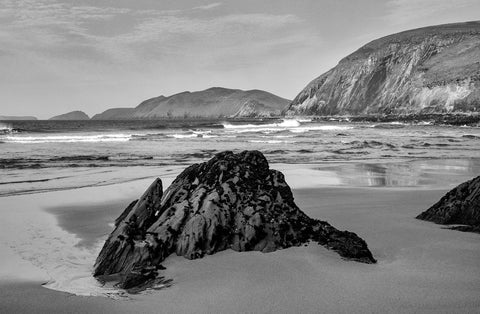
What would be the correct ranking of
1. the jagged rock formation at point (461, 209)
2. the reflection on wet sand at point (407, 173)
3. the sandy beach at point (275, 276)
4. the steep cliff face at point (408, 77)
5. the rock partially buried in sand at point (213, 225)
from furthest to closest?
the steep cliff face at point (408, 77), the reflection on wet sand at point (407, 173), the jagged rock formation at point (461, 209), the rock partially buried in sand at point (213, 225), the sandy beach at point (275, 276)

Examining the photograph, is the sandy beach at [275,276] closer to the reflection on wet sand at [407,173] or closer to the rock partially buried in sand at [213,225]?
the rock partially buried in sand at [213,225]

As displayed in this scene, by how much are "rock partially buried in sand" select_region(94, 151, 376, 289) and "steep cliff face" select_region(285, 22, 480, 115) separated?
113 m

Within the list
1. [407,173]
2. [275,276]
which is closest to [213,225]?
[275,276]

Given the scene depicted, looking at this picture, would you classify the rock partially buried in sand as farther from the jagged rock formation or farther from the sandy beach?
the jagged rock formation

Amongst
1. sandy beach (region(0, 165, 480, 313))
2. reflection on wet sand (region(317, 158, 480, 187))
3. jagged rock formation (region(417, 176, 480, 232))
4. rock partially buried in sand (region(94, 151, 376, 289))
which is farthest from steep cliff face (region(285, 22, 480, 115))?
rock partially buried in sand (region(94, 151, 376, 289))

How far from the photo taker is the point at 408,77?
147 meters

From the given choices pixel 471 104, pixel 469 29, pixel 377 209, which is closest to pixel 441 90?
pixel 471 104

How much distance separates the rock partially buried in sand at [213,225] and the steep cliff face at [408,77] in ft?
371

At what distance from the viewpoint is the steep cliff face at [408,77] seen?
119m

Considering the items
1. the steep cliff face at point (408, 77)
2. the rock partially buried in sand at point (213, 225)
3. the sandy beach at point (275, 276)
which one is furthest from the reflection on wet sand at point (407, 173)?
the steep cliff face at point (408, 77)

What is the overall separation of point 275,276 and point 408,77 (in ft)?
510

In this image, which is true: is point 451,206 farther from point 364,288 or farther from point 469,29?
point 469,29

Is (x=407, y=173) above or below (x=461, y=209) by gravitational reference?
below

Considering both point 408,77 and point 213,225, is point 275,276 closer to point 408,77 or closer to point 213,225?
point 213,225
